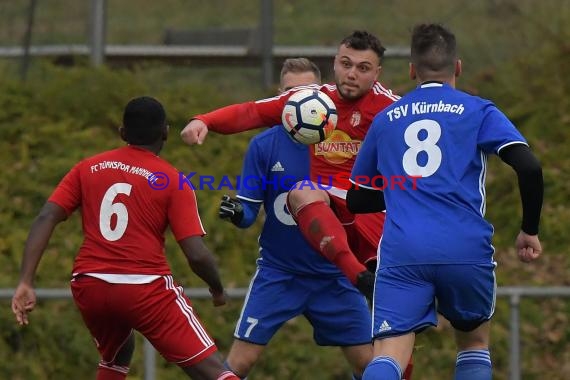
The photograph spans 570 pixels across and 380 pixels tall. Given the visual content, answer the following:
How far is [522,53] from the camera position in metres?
12.7

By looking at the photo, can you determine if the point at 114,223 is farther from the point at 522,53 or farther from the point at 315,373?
the point at 522,53

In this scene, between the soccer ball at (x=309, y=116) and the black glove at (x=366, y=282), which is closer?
the black glove at (x=366, y=282)

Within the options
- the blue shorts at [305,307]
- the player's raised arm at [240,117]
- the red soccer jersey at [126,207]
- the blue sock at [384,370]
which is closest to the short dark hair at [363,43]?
the player's raised arm at [240,117]

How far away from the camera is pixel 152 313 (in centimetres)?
666

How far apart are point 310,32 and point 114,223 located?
637 centimetres

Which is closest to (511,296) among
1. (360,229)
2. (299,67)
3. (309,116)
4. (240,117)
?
(360,229)

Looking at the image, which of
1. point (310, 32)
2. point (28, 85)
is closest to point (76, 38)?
point (28, 85)

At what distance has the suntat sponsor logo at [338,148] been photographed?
7.38 meters

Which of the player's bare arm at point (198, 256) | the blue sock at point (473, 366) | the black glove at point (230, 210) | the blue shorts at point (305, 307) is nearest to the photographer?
the blue sock at point (473, 366)

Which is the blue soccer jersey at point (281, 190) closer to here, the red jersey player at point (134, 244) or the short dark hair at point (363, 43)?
the short dark hair at point (363, 43)

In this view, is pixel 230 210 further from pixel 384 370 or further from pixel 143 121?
pixel 384 370

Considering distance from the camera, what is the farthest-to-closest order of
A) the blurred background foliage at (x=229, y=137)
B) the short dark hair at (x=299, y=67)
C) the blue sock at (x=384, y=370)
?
the blurred background foliage at (x=229, y=137) < the short dark hair at (x=299, y=67) < the blue sock at (x=384, y=370)

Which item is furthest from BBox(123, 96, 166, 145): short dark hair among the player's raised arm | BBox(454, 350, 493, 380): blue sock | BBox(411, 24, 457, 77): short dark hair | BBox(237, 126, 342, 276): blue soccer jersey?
BBox(454, 350, 493, 380): blue sock

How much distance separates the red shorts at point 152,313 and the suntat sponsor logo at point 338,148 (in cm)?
133
